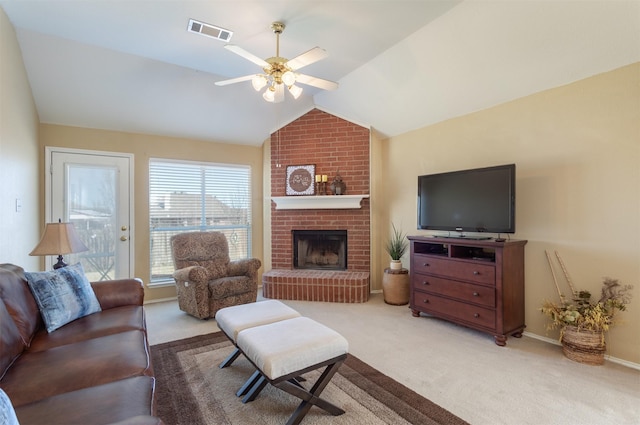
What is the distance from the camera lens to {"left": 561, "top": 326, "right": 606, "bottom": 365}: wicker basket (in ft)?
7.93

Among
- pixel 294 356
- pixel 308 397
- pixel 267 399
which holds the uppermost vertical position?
pixel 294 356

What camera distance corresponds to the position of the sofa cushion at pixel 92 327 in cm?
183

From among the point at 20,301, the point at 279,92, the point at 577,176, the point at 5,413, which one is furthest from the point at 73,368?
the point at 577,176

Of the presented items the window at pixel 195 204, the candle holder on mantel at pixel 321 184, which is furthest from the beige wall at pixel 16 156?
the candle holder on mantel at pixel 321 184

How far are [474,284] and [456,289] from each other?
212mm

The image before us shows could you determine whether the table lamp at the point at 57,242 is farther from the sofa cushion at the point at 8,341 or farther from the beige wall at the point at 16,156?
the sofa cushion at the point at 8,341

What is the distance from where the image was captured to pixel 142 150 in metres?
4.23

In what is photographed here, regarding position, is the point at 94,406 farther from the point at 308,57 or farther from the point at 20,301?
the point at 308,57

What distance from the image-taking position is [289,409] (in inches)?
75.7

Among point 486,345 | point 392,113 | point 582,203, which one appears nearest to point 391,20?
point 392,113

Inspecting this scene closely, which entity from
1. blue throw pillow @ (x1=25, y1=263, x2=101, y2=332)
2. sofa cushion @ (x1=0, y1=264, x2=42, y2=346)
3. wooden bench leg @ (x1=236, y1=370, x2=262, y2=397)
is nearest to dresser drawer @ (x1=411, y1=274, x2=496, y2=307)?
wooden bench leg @ (x1=236, y1=370, x2=262, y2=397)

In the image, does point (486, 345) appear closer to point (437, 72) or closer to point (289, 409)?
point (289, 409)

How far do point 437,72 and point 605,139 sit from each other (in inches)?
63.3

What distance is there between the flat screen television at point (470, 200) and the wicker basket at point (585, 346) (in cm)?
94
